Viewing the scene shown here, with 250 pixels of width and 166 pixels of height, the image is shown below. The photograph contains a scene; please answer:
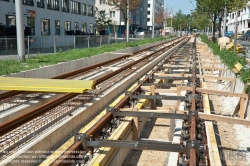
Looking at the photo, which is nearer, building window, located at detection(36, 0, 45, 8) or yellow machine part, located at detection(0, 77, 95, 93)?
yellow machine part, located at detection(0, 77, 95, 93)

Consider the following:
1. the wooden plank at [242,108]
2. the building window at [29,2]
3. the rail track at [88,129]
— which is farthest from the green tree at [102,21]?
the wooden plank at [242,108]

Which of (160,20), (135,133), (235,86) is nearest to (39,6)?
(235,86)

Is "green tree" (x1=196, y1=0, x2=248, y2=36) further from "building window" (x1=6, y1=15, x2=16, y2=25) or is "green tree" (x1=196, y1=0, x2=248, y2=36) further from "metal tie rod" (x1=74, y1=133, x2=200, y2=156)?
"metal tie rod" (x1=74, y1=133, x2=200, y2=156)

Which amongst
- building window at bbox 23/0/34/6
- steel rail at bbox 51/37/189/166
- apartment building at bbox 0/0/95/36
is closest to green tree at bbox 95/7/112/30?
apartment building at bbox 0/0/95/36

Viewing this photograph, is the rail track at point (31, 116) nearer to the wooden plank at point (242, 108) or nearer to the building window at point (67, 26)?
the wooden plank at point (242, 108)

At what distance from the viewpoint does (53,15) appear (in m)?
39.0

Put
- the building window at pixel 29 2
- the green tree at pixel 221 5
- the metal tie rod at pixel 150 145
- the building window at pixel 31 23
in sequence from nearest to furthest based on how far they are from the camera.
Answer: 1. the metal tie rod at pixel 150 145
2. the building window at pixel 29 2
3. the green tree at pixel 221 5
4. the building window at pixel 31 23

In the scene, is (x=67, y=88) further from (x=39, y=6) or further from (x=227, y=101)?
(x=39, y=6)

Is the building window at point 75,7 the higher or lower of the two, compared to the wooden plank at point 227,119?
higher

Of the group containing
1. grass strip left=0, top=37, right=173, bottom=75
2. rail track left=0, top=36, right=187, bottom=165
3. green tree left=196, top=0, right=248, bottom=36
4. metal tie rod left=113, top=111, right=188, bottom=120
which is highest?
green tree left=196, top=0, right=248, bottom=36

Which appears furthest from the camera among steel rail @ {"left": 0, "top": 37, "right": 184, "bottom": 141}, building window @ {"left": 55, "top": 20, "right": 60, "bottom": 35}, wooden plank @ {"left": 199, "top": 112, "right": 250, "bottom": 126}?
building window @ {"left": 55, "top": 20, "right": 60, "bottom": 35}

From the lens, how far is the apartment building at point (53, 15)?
29.9 m

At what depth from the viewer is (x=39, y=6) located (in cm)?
3553

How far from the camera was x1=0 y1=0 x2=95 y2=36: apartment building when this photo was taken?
2991 cm
